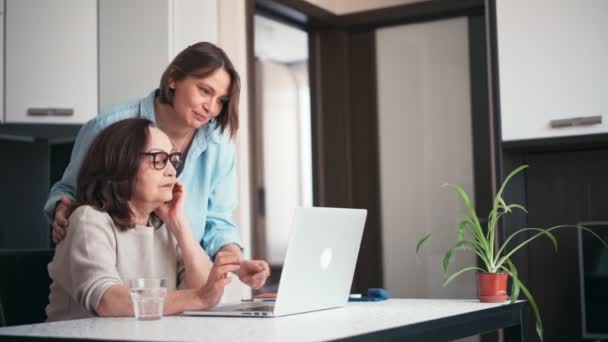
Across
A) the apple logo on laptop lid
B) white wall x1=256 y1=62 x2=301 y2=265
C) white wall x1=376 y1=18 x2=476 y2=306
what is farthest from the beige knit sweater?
white wall x1=256 y1=62 x2=301 y2=265

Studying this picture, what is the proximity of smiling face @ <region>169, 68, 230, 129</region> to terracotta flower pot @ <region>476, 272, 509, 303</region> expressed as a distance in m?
0.80

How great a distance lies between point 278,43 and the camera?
6730 mm

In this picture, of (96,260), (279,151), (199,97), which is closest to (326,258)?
(96,260)

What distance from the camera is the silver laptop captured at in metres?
1.65

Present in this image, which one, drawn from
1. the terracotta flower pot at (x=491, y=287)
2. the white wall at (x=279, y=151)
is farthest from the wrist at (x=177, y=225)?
the white wall at (x=279, y=151)

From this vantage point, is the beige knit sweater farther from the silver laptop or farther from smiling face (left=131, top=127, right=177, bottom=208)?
the silver laptop

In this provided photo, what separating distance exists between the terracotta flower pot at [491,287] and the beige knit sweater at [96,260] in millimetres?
773

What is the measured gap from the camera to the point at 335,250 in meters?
1.83

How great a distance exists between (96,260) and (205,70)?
68cm

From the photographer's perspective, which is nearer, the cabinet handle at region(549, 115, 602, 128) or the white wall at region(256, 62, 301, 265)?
the cabinet handle at region(549, 115, 602, 128)

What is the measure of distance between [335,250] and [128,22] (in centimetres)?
179

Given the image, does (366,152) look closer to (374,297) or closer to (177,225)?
(374,297)

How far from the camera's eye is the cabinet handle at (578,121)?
312 centimetres

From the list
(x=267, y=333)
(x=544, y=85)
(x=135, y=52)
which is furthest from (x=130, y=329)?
(x=544, y=85)
